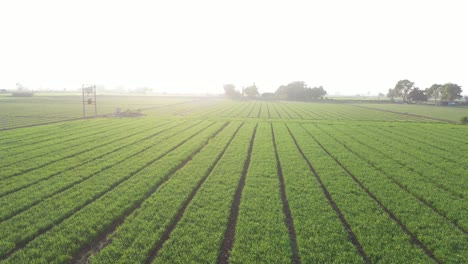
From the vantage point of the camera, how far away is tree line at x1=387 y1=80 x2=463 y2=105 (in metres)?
106

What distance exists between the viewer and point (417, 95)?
115m

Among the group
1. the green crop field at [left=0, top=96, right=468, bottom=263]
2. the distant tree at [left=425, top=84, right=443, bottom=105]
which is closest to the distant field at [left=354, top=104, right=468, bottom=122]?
the green crop field at [left=0, top=96, right=468, bottom=263]

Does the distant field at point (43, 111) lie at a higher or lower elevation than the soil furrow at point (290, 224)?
higher

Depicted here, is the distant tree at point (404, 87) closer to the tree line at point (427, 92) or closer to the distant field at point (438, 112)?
the tree line at point (427, 92)

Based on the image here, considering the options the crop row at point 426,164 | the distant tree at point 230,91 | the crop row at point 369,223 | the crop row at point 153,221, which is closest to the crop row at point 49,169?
the crop row at point 153,221

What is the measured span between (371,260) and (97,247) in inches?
276

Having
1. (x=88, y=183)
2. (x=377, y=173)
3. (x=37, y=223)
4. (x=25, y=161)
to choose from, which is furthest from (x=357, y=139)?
(x=25, y=161)

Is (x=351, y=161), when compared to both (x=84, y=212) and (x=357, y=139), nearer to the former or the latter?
(x=357, y=139)

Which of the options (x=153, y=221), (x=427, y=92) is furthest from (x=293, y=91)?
(x=153, y=221)

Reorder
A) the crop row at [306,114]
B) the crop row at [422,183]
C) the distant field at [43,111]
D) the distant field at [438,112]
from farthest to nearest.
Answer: the distant field at [438,112], the crop row at [306,114], the distant field at [43,111], the crop row at [422,183]

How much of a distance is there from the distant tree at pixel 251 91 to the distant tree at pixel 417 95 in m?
85.5

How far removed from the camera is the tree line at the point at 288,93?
5276 inches

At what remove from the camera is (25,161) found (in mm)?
12352

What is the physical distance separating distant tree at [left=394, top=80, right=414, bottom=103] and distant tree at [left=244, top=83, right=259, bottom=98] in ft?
273
